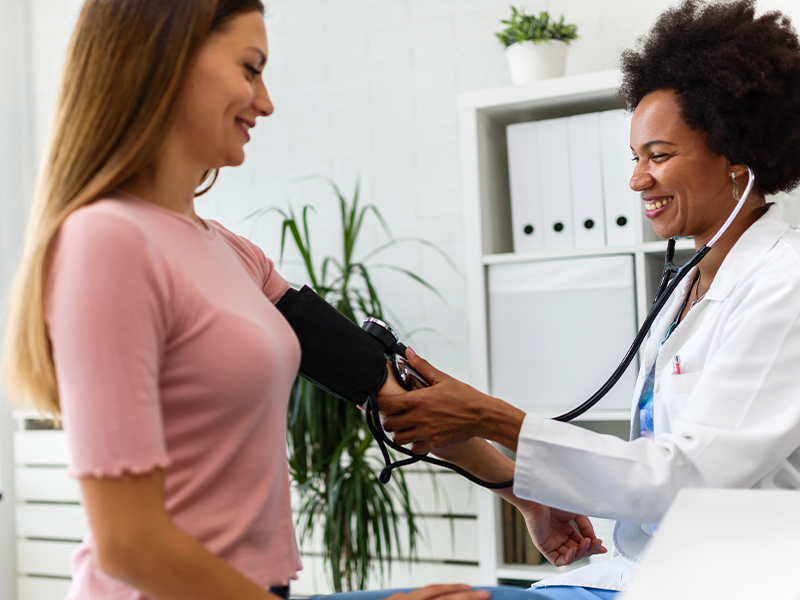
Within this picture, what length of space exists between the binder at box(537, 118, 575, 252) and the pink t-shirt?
1.30 meters

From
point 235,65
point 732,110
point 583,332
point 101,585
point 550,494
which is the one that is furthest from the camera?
point 583,332

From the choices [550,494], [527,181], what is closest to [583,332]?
[527,181]

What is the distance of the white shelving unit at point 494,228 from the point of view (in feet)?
6.32

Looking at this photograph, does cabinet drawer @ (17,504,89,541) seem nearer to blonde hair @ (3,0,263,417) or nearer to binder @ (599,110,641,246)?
binder @ (599,110,641,246)

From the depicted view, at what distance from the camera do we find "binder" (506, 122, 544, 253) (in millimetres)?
2041

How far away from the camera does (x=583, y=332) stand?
1953 millimetres

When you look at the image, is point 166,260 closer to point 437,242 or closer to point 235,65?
point 235,65

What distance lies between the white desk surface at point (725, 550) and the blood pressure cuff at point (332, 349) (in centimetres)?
54

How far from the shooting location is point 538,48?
6.81 feet

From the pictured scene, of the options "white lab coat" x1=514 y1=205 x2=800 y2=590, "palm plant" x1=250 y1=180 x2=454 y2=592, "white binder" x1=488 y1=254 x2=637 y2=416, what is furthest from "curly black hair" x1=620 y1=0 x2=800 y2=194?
"palm plant" x1=250 y1=180 x2=454 y2=592

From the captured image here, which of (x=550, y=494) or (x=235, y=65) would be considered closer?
(x=235, y=65)

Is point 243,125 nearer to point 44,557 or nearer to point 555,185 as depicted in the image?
point 555,185

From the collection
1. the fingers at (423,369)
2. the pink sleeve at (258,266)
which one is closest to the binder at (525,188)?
the fingers at (423,369)

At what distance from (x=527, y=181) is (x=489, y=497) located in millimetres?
860
